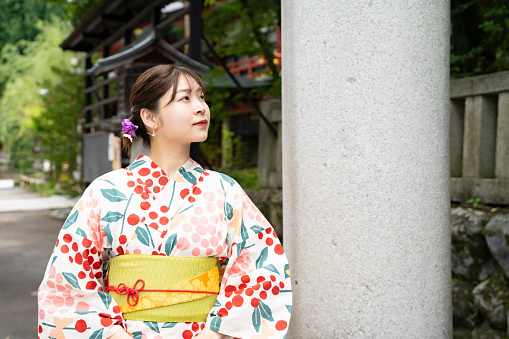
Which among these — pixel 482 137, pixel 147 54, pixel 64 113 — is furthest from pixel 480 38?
pixel 64 113

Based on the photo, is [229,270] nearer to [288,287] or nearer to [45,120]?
[288,287]

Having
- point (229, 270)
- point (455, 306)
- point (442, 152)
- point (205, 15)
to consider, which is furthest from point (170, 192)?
point (205, 15)

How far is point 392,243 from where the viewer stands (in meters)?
2.19

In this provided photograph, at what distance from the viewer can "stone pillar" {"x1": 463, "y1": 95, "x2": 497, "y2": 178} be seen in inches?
147

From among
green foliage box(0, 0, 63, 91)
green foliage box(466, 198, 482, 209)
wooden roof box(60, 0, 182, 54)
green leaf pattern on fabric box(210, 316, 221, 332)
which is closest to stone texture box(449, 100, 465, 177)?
→ green foliage box(466, 198, 482, 209)

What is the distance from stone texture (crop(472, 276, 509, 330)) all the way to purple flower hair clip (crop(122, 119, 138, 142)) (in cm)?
266

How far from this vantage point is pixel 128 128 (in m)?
1.79

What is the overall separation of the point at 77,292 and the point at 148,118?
0.65 meters

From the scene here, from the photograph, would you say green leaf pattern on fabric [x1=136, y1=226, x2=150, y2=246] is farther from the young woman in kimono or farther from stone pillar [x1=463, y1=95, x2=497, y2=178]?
stone pillar [x1=463, y1=95, x2=497, y2=178]

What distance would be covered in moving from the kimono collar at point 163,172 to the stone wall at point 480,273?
232 cm

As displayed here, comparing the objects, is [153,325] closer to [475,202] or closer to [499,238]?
[499,238]

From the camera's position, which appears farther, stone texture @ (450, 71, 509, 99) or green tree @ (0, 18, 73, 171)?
green tree @ (0, 18, 73, 171)

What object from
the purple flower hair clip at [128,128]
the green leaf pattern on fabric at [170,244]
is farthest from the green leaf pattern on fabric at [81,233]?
the purple flower hair clip at [128,128]

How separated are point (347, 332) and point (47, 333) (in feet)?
4.24
